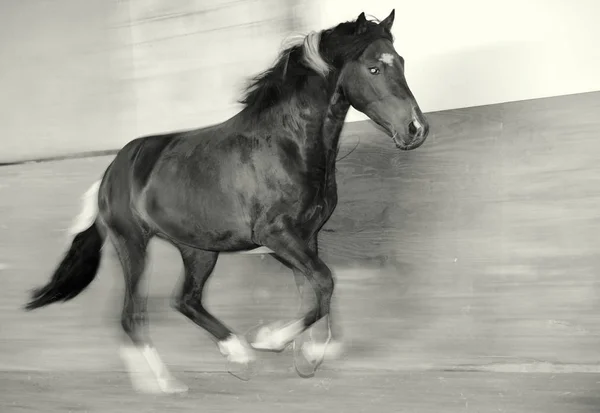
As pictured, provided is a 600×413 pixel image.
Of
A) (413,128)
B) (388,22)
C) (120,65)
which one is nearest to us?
(413,128)

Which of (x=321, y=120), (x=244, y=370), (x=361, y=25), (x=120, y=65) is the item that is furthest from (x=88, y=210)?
(x=361, y=25)

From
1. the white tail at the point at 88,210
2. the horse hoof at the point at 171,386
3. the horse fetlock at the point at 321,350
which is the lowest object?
the horse hoof at the point at 171,386

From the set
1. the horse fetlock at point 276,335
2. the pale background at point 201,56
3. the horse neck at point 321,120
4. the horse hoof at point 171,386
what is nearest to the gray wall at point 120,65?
the pale background at point 201,56

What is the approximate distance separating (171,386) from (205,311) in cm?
26

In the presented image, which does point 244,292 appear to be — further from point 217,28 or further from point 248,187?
point 217,28

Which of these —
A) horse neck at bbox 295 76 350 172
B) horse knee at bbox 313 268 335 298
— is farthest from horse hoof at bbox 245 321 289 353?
horse neck at bbox 295 76 350 172

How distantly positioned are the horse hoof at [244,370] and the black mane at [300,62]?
0.74m

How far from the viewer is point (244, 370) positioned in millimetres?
2043

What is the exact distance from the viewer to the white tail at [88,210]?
2236 millimetres

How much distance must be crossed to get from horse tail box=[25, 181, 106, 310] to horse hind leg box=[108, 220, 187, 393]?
0.30 feet

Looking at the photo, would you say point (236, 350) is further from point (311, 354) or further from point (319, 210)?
point (319, 210)

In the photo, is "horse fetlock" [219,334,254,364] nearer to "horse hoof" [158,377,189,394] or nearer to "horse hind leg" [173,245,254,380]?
"horse hind leg" [173,245,254,380]

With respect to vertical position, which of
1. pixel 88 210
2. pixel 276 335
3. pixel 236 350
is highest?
pixel 88 210

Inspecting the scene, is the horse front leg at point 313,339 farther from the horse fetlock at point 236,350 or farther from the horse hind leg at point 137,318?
the horse hind leg at point 137,318
